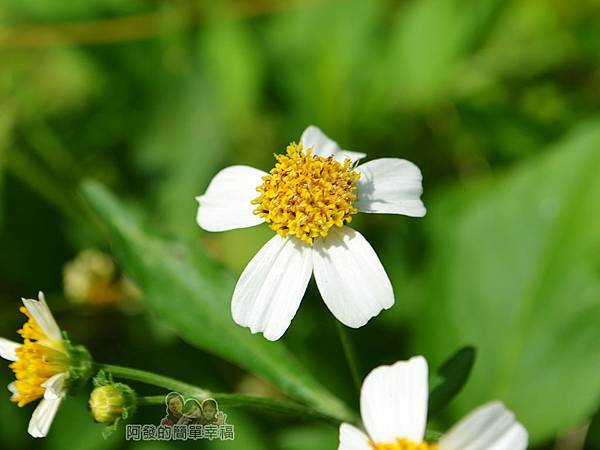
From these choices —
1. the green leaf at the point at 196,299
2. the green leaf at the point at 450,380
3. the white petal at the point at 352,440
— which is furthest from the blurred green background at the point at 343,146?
the white petal at the point at 352,440

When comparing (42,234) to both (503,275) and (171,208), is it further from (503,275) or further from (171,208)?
(503,275)

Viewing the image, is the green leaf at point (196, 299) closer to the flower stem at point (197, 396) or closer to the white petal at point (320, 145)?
the flower stem at point (197, 396)

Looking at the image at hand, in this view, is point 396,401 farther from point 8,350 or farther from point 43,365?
point 8,350

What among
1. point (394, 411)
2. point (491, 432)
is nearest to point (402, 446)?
point (394, 411)

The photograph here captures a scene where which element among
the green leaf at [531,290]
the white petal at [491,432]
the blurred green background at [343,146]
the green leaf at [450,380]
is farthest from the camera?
the blurred green background at [343,146]

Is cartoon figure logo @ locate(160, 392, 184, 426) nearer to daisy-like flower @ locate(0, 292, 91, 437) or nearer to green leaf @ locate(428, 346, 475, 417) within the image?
daisy-like flower @ locate(0, 292, 91, 437)

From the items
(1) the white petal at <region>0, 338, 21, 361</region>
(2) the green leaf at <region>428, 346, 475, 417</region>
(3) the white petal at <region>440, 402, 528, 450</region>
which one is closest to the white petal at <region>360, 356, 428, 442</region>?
(3) the white petal at <region>440, 402, 528, 450</region>

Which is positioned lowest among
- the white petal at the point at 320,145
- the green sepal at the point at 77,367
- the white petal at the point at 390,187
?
the green sepal at the point at 77,367
